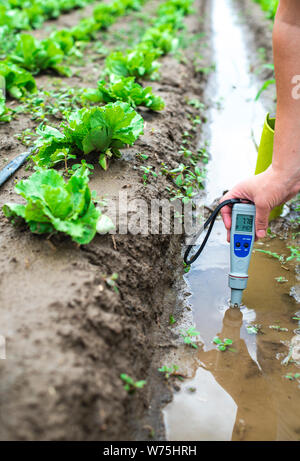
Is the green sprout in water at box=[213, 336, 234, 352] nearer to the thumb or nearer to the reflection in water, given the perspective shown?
the thumb

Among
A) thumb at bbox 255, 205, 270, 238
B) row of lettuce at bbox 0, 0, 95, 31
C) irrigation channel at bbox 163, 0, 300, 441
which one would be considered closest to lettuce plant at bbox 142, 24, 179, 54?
row of lettuce at bbox 0, 0, 95, 31

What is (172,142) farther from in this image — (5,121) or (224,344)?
(224,344)

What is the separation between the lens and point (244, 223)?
2301mm

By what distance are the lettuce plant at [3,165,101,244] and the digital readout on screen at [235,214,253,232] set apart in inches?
31.3

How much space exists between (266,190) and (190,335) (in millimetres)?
913

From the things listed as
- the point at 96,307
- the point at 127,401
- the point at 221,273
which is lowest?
the point at 221,273

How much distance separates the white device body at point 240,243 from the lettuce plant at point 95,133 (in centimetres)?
95

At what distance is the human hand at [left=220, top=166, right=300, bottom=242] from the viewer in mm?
2068

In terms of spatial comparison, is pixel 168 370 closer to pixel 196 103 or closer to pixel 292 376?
pixel 292 376

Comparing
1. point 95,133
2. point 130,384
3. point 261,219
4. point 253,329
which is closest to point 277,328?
point 253,329

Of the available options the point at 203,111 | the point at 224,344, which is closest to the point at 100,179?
the point at 224,344

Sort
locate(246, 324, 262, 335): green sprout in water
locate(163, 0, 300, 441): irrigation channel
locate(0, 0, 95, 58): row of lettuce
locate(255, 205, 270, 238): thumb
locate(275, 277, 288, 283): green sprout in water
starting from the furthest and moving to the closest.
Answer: locate(0, 0, 95, 58): row of lettuce
locate(275, 277, 288, 283): green sprout in water
locate(246, 324, 262, 335): green sprout in water
locate(255, 205, 270, 238): thumb
locate(163, 0, 300, 441): irrigation channel

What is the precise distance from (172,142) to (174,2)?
23.4 ft

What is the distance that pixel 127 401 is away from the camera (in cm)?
177
